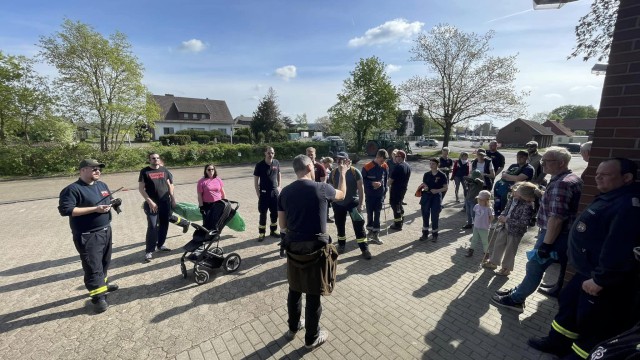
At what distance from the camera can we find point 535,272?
349 centimetres

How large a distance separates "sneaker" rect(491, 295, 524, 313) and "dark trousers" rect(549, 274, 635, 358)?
0.99 m

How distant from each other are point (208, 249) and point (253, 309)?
141 centimetres

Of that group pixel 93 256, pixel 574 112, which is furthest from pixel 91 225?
pixel 574 112

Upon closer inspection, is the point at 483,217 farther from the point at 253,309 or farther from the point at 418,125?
the point at 418,125

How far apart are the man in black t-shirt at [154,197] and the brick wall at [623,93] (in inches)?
251

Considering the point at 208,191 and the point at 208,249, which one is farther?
the point at 208,191

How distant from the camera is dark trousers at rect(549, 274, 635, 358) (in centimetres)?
232

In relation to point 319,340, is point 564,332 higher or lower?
higher

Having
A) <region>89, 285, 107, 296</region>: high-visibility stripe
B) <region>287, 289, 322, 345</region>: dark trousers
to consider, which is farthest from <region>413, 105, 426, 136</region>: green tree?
<region>89, 285, 107, 296</region>: high-visibility stripe

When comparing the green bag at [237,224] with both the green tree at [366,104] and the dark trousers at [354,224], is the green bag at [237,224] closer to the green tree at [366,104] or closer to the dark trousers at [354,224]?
the dark trousers at [354,224]

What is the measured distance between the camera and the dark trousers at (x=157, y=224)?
507 centimetres

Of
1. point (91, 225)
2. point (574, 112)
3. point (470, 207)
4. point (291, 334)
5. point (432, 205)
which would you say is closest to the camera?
point (291, 334)

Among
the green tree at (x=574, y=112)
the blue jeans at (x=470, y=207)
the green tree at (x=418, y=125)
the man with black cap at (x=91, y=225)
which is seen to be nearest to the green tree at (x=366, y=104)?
the blue jeans at (x=470, y=207)

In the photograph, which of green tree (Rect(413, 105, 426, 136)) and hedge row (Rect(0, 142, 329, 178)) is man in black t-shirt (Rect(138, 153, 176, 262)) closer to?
hedge row (Rect(0, 142, 329, 178))
